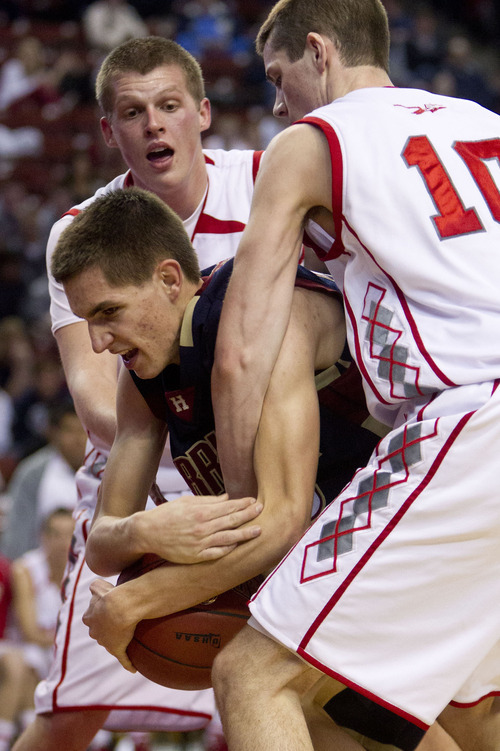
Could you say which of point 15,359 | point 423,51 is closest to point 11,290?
point 15,359

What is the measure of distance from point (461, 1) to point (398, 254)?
1665 centimetres

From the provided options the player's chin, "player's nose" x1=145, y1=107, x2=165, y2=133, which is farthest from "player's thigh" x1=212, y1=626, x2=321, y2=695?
"player's nose" x1=145, y1=107, x2=165, y2=133

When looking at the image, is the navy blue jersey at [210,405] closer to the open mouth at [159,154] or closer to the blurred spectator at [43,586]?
the open mouth at [159,154]

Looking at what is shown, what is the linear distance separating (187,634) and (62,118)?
11189mm

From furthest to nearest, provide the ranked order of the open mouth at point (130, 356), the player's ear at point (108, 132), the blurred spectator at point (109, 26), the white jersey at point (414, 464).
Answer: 1. the blurred spectator at point (109, 26)
2. the player's ear at point (108, 132)
3. the open mouth at point (130, 356)
4. the white jersey at point (414, 464)

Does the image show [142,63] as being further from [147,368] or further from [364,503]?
[364,503]

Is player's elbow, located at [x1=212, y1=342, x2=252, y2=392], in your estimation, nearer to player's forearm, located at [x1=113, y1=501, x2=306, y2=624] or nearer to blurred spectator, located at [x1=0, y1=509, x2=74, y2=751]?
player's forearm, located at [x1=113, y1=501, x2=306, y2=624]

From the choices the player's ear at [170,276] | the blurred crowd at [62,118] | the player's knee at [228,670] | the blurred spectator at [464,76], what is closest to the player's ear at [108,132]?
the player's ear at [170,276]

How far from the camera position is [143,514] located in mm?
2922

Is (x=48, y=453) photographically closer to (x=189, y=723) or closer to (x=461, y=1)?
(x=189, y=723)

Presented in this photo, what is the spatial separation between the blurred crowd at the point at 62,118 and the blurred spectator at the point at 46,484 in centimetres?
1

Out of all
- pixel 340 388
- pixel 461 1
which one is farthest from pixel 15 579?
pixel 461 1

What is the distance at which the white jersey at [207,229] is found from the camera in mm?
4219

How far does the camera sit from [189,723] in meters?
4.50
